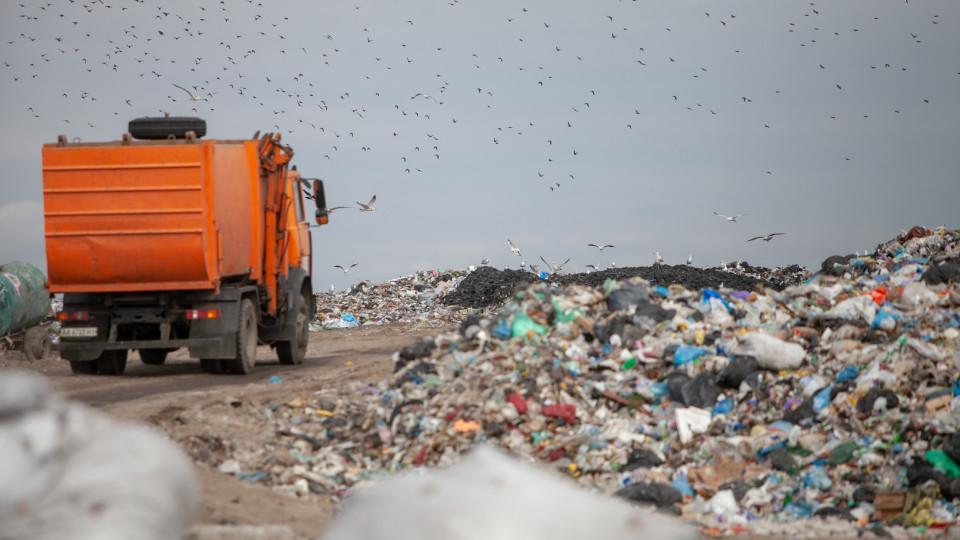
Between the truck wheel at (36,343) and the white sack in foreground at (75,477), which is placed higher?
the white sack in foreground at (75,477)

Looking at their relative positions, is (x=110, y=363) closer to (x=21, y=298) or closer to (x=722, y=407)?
(x=21, y=298)

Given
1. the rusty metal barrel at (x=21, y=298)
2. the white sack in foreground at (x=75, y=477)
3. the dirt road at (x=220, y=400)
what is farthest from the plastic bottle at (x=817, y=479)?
the rusty metal barrel at (x=21, y=298)

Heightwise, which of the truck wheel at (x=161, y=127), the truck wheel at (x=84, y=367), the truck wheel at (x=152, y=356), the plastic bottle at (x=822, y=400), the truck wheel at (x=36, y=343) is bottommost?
the truck wheel at (x=36, y=343)

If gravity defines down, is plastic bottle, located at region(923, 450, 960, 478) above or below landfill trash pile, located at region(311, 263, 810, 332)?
above

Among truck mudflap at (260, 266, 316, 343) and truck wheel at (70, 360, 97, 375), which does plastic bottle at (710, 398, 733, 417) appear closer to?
truck mudflap at (260, 266, 316, 343)

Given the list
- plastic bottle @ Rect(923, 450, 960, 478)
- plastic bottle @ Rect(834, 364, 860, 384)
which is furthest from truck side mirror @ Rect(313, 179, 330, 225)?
plastic bottle @ Rect(923, 450, 960, 478)

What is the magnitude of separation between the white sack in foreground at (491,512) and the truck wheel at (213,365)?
980 cm

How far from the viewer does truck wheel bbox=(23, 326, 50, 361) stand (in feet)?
52.9

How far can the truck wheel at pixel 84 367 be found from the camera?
12.6 m

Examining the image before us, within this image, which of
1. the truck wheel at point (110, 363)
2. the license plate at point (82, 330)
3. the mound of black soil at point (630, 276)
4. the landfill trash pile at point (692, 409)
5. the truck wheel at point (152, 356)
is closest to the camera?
the landfill trash pile at point (692, 409)

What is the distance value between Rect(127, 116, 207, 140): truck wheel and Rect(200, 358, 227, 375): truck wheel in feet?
10.2

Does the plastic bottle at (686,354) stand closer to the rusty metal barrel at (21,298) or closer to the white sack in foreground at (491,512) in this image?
the white sack in foreground at (491,512)

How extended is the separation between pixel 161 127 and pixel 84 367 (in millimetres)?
3553

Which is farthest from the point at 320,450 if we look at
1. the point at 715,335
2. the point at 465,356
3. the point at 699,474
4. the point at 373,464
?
the point at 715,335
